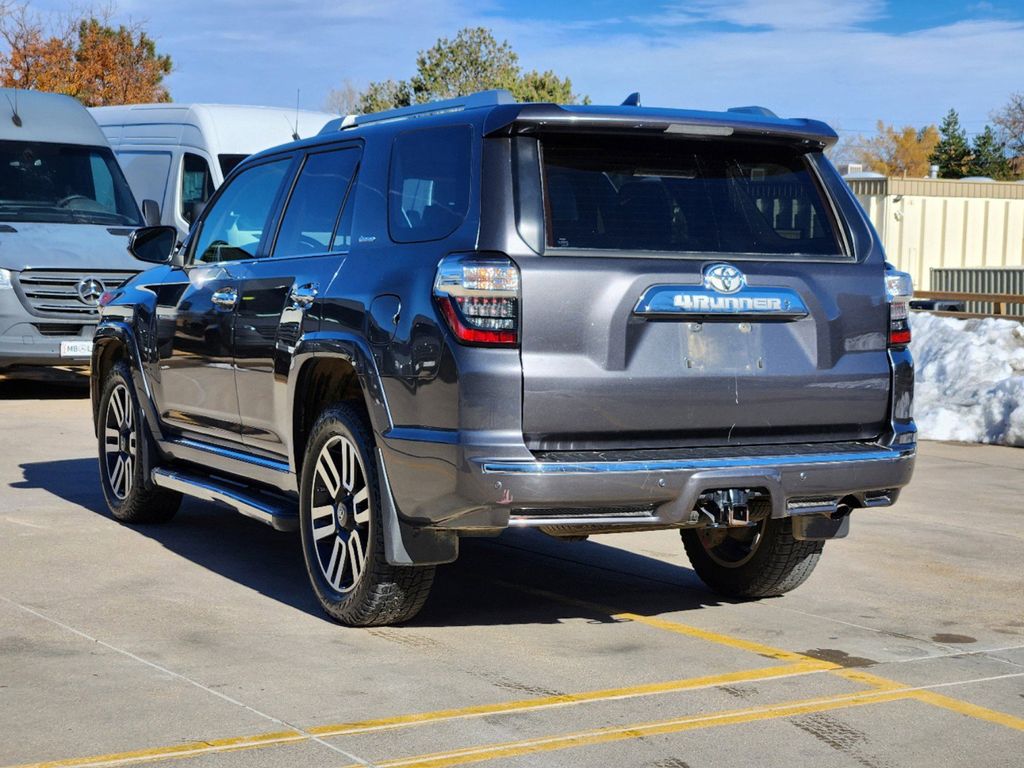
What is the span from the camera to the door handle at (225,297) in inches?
281

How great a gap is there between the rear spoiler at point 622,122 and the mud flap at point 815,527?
1.48 meters

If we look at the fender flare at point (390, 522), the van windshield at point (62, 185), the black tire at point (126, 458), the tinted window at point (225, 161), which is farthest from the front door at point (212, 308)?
the tinted window at point (225, 161)

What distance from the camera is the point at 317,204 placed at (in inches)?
267

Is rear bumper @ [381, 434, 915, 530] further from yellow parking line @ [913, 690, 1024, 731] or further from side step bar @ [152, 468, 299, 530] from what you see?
side step bar @ [152, 468, 299, 530]

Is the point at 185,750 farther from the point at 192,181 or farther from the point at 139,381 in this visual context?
the point at 192,181

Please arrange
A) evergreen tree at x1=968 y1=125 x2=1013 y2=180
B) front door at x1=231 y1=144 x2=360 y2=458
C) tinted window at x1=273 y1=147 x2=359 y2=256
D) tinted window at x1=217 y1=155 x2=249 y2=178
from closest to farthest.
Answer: front door at x1=231 y1=144 x2=360 y2=458
tinted window at x1=273 y1=147 x2=359 y2=256
tinted window at x1=217 y1=155 x2=249 y2=178
evergreen tree at x1=968 y1=125 x2=1013 y2=180

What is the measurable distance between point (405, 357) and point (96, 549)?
2916mm

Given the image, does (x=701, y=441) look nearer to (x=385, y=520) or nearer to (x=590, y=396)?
(x=590, y=396)

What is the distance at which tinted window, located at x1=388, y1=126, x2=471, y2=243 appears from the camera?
18.7ft

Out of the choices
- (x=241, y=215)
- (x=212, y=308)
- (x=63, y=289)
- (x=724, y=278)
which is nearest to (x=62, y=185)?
(x=63, y=289)

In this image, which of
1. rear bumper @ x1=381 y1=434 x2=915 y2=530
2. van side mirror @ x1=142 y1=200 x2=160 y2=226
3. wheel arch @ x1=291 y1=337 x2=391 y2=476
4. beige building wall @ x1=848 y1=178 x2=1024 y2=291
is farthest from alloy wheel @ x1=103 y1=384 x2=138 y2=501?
beige building wall @ x1=848 y1=178 x2=1024 y2=291

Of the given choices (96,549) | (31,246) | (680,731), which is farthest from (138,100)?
(680,731)

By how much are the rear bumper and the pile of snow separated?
7698 millimetres

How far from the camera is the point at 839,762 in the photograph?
4.56 meters
